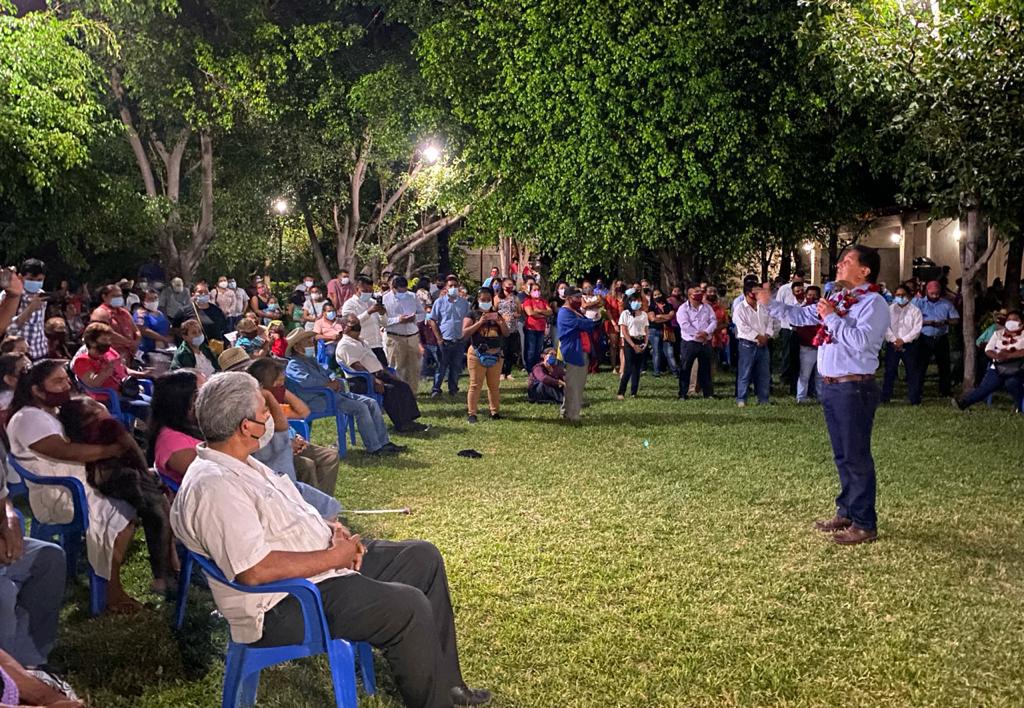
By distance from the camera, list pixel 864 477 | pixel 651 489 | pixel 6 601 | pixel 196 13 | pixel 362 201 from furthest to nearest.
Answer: pixel 362 201 → pixel 196 13 → pixel 651 489 → pixel 864 477 → pixel 6 601

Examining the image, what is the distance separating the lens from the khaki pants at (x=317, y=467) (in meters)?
6.66

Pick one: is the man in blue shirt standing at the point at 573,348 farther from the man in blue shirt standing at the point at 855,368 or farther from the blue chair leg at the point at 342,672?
the blue chair leg at the point at 342,672

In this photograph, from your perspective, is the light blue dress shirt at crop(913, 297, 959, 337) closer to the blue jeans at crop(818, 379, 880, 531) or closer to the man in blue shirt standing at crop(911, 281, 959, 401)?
the man in blue shirt standing at crop(911, 281, 959, 401)

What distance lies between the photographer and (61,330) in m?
10.7

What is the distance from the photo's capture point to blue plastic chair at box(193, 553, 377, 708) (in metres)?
3.49

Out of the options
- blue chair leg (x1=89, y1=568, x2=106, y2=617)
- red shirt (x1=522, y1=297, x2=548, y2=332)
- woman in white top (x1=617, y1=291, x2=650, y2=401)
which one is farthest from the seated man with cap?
red shirt (x1=522, y1=297, x2=548, y2=332)

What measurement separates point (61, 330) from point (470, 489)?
5.55m

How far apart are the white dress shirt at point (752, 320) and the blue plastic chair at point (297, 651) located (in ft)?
32.8

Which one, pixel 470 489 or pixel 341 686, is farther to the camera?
pixel 470 489

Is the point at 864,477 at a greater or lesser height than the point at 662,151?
lesser

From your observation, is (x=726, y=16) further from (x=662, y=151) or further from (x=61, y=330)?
(x=61, y=330)

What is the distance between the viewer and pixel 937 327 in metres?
13.8


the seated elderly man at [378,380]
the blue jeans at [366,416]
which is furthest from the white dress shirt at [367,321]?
the blue jeans at [366,416]

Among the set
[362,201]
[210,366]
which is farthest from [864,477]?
[362,201]
